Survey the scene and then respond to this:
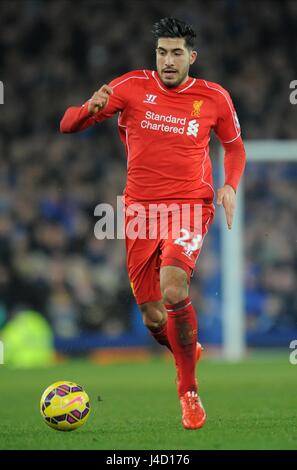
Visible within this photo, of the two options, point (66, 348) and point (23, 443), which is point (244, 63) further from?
point (23, 443)

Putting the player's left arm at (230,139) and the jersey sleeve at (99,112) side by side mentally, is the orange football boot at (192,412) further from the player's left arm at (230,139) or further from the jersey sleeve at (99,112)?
the jersey sleeve at (99,112)

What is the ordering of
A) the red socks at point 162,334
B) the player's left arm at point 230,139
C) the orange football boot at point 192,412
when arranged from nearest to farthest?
the orange football boot at point 192,412, the player's left arm at point 230,139, the red socks at point 162,334

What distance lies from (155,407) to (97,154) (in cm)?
899

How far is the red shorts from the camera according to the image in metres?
6.23

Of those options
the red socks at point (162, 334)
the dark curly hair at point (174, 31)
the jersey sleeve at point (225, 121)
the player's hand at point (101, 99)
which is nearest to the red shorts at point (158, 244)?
the red socks at point (162, 334)

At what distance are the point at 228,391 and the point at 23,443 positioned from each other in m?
3.54

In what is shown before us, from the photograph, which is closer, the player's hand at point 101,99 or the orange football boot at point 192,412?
the orange football boot at point 192,412

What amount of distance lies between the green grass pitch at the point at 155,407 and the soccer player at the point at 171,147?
0.52 meters

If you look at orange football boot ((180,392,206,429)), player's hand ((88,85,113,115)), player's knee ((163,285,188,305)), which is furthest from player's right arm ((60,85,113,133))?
orange football boot ((180,392,206,429))

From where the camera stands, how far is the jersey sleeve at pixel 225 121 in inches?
261

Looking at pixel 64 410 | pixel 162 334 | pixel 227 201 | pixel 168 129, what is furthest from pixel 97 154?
pixel 64 410

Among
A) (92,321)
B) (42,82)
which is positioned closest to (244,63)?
(42,82)

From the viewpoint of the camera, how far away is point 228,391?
884 centimetres

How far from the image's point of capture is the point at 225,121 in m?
6.67
